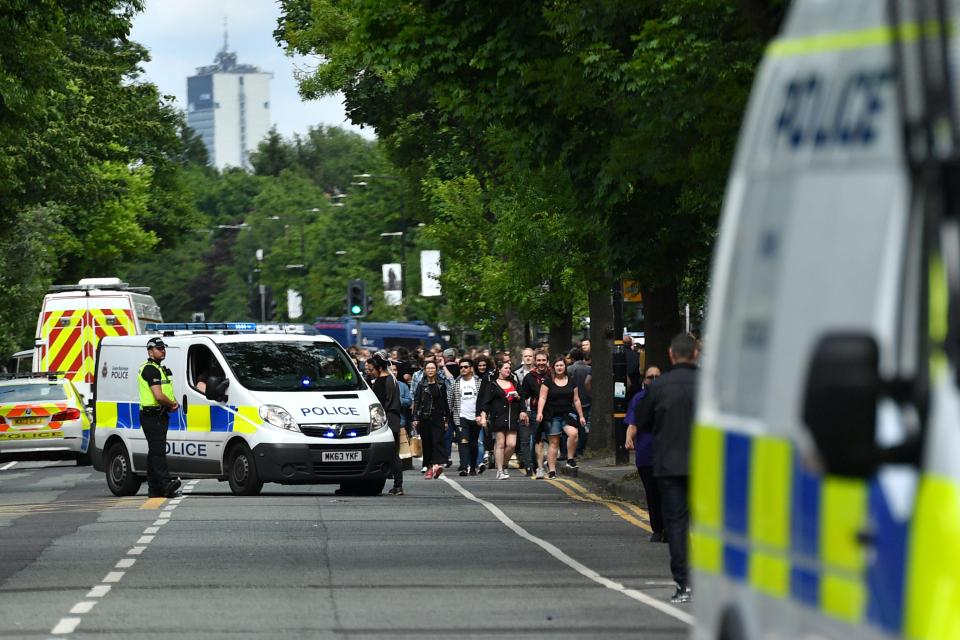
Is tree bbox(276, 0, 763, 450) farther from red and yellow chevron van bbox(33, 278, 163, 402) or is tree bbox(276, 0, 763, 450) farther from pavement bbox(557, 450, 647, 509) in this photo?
red and yellow chevron van bbox(33, 278, 163, 402)

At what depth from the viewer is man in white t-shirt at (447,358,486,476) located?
3288 cm

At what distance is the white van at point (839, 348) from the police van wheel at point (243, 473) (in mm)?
19952

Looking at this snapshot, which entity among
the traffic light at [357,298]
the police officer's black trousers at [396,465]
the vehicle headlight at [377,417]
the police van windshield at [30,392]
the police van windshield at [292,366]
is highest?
the traffic light at [357,298]

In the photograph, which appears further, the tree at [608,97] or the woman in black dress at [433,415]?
the woman in black dress at [433,415]

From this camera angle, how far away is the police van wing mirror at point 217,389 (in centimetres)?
2691

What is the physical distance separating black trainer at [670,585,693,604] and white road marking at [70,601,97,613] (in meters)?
3.72

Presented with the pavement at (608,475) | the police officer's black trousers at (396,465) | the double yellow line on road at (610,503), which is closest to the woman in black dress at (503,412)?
the pavement at (608,475)

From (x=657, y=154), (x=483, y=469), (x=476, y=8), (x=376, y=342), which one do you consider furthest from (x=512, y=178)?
(x=376, y=342)

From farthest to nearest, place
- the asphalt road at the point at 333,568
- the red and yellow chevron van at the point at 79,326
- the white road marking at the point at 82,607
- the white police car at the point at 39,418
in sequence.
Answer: the red and yellow chevron van at the point at 79,326 → the white police car at the point at 39,418 → the white road marking at the point at 82,607 → the asphalt road at the point at 333,568

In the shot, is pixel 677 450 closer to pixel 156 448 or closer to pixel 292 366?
pixel 156 448

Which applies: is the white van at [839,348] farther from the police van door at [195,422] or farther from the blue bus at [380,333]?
the blue bus at [380,333]

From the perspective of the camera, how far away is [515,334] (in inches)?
2153

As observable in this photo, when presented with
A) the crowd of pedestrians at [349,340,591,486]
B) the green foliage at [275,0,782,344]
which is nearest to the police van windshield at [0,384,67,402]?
the crowd of pedestrians at [349,340,591,486]

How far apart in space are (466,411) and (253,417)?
6877mm
